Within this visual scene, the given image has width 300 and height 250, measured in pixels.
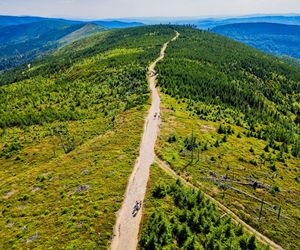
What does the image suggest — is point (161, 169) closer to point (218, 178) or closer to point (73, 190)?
point (218, 178)

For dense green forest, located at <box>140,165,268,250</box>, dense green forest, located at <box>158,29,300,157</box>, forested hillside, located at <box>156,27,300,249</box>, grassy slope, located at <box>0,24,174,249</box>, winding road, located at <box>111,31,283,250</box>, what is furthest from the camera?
dense green forest, located at <box>158,29,300,157</box>

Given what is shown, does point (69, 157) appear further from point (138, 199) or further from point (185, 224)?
point (185, 224)

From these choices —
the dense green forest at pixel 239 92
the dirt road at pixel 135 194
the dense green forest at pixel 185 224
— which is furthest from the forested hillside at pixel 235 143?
the dense green forest at pixel 185 224

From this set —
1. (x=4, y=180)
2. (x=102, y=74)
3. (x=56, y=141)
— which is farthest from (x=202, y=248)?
(x=102, y=74)

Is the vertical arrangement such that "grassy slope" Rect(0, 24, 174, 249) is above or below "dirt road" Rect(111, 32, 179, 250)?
below

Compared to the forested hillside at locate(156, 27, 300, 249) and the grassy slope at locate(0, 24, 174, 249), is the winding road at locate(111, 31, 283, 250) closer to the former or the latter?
the grassy slope at locate(0, 24, 174, 249)

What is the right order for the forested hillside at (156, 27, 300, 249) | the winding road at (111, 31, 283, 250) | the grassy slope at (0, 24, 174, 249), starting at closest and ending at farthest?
1. the winding road at (111, 31, 283, 250)
2. the grassy slope at (0, 24, 174, 249)
3. the forested hillside at (156, 27, 300, 249)

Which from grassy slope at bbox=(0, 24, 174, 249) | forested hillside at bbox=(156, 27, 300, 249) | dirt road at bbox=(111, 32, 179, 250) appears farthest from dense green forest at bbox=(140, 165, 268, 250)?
forested hillside at bbox=(156, 27, 300, 249)
